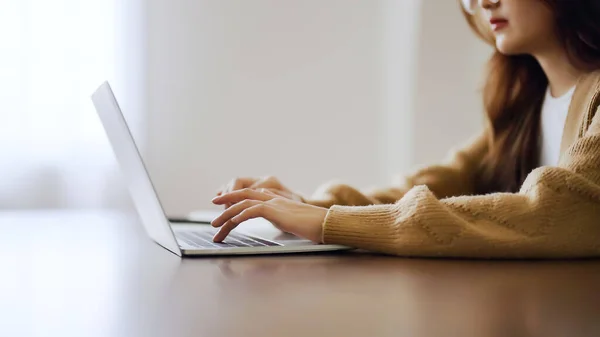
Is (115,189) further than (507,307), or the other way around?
(115,189)

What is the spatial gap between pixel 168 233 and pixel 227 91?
211cm

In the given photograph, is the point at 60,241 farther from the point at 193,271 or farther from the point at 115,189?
the point at 115,189

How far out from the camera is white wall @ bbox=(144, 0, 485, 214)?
284 cm

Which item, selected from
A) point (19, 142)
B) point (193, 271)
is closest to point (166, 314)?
point (193, 271)

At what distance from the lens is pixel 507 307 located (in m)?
0.52

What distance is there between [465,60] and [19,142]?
1753 mm

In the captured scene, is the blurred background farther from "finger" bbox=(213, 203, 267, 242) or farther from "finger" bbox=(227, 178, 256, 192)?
"finger" bbox=(213, 203, 267, 242)

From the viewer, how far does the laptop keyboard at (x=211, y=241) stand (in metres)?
0.89

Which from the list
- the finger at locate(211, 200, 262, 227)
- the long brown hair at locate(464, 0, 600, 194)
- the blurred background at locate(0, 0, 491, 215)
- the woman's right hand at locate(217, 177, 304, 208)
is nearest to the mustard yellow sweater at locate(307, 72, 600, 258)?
the finger at locate(211, 200, 262, 227)

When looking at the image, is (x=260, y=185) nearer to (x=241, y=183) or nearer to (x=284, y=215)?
(x=241, y=183)

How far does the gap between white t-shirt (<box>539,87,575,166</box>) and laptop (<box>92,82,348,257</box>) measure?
1.89 ft

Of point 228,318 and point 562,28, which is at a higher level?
point 562,28

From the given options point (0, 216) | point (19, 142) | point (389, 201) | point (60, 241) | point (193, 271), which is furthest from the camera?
point (19, 142)

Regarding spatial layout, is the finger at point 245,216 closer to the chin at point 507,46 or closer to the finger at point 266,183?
the finger at point 266,183
